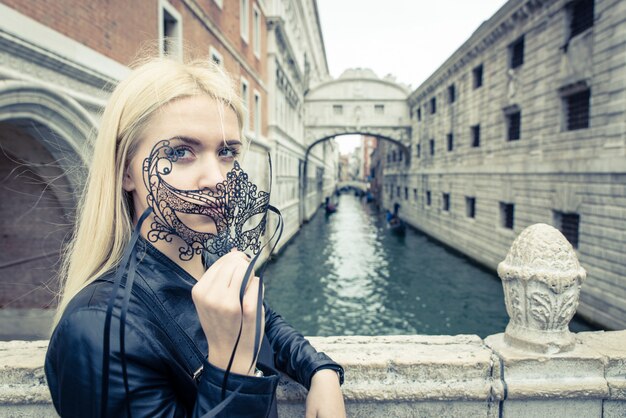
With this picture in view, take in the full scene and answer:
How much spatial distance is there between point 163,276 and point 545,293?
1.85m

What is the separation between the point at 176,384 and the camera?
39.8 inches

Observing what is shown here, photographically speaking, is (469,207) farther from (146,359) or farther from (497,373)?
(146,359)

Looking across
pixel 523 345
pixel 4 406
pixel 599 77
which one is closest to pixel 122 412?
pixel 4 406

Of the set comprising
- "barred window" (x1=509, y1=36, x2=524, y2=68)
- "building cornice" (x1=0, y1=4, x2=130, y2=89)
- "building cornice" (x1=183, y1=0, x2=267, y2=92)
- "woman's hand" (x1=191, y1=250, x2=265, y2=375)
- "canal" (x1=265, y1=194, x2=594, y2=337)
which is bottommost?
"canal" (x1=265, y1=194, x2=594, y2=337)

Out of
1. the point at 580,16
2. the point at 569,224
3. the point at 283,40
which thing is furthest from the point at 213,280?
the point at 283,40

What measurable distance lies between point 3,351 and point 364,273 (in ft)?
39.6

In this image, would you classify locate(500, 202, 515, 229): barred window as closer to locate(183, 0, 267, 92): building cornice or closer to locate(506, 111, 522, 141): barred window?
locate(506, 111, 522, 141): barred window

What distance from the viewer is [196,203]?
1048 millimetres

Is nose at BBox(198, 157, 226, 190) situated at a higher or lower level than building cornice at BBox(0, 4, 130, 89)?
lower

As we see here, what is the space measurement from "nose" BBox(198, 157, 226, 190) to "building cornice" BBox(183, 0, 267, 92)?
27.0 feet

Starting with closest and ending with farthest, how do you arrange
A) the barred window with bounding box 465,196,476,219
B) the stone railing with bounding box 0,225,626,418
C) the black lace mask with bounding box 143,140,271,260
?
the black lace mask with bounding box 143,140,271,260
the stone railing with bounding box 0,225,626,418
the barred window with bounding box 465,196,476,219

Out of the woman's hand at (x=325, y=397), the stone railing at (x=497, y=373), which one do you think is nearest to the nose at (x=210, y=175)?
the woman's hand at (x=325, y=397)

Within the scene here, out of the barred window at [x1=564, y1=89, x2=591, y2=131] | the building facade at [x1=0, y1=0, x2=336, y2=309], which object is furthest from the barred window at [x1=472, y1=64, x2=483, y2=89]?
the building facade at [x1=0, y1=0, x2=336, y2=309]

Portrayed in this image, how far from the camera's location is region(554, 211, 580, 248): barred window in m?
9.24
